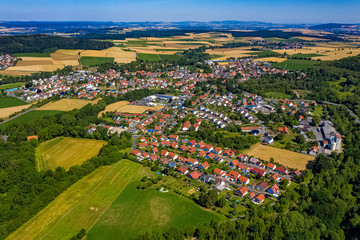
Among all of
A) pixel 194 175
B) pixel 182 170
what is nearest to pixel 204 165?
pixel 194 175

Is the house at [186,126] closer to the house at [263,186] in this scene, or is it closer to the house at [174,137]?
the house at [174,137]

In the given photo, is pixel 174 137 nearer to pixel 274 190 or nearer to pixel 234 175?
pixel 234 175

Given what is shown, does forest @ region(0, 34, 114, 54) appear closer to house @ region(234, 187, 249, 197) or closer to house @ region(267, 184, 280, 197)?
house @ region(234, 187, 249, 197)

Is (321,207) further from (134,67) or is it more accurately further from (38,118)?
(134,67)

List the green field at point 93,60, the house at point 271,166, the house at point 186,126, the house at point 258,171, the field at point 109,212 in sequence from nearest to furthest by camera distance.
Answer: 1. the field at point 109,212
2. the house at point 258,171
3. the house at point 271,166
4. the house at point 186,126
5. the green field at point 93,60

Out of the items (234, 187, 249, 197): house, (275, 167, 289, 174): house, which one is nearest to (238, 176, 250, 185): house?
(234, 187, 249, 197): house

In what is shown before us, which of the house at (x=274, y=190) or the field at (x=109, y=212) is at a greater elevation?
the house at (x=274, y=190)

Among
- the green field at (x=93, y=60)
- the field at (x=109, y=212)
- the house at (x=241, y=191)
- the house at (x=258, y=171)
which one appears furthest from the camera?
the green field at (x=93, y=60)

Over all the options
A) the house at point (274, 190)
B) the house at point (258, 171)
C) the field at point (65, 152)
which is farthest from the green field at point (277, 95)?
the field at point (65, 152)
